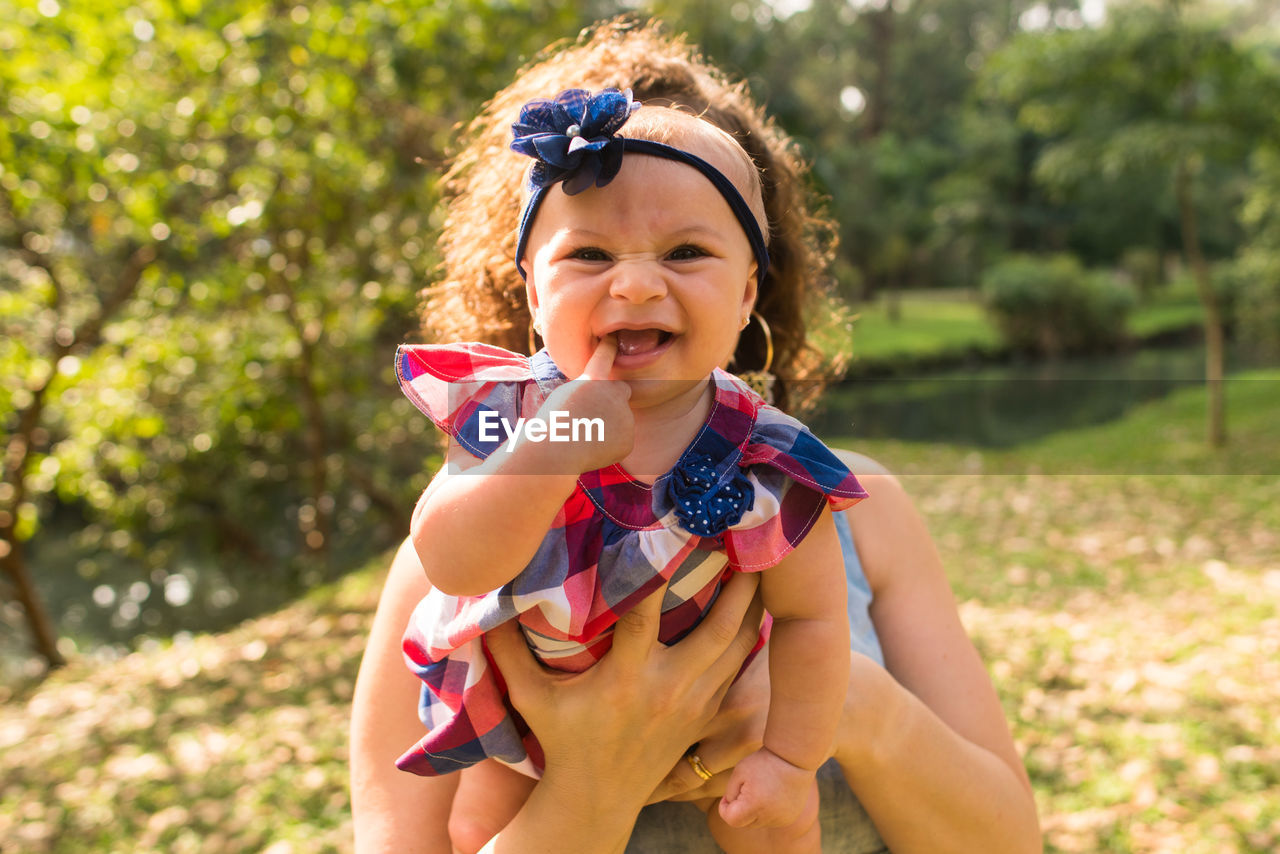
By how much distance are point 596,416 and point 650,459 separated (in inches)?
9.2

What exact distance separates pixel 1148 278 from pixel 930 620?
35308 millimetres

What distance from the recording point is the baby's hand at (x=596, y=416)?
91 cm

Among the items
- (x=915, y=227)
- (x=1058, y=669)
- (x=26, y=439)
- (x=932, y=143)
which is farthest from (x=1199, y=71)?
(x=932, y=143)

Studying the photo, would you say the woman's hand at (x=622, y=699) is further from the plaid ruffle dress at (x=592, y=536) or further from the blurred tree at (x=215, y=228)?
the blurred tree at (x=215, y=228)

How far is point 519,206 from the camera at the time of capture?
148 centimetres

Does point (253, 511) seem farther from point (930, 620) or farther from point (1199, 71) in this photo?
point (1199, 71)

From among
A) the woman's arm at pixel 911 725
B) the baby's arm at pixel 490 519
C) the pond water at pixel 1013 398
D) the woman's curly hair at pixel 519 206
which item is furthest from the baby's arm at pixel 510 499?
the pond water at pixel 1013 398

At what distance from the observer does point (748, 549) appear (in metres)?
1.06

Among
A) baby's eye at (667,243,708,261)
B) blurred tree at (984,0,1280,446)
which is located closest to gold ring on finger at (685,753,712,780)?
baby's eye at (667,243,708,261)

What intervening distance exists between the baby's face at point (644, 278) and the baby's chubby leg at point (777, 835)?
56 centimetres

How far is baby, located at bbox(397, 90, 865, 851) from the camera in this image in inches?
41.7

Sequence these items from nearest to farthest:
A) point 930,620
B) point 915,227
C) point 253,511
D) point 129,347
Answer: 1. point 930,620
2. point 129,347
3. point 253,511
4. point 915,227

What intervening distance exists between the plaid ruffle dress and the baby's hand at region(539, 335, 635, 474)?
0.16m

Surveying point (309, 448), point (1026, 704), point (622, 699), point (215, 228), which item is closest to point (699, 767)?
point (622, 699)
